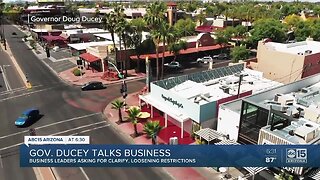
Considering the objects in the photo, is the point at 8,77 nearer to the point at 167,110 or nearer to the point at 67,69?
the point at 67,69

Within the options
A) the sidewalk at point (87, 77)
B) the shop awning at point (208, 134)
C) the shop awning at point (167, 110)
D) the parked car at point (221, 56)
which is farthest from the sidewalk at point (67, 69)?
the shop awning at point (208, 134)

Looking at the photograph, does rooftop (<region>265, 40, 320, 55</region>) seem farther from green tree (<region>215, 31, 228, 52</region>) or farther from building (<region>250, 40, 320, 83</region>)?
green tree (<region>215, 31, 228, 52</region>)

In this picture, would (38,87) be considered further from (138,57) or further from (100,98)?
(138,57)

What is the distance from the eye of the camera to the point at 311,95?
126 feet

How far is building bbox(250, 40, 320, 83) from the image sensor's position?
5191cm

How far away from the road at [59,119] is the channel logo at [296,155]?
13.1 metres

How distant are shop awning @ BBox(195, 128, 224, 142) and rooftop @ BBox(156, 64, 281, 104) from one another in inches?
196

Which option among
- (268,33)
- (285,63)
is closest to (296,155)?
(285,63)

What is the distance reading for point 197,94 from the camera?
1559 inches

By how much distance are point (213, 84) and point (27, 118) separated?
29.8m

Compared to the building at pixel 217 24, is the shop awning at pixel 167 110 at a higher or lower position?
lower

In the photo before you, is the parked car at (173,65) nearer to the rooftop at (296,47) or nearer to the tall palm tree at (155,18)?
the tall palm tree at (155,18)

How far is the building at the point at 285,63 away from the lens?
51906mm

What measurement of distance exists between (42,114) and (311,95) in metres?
41.1
